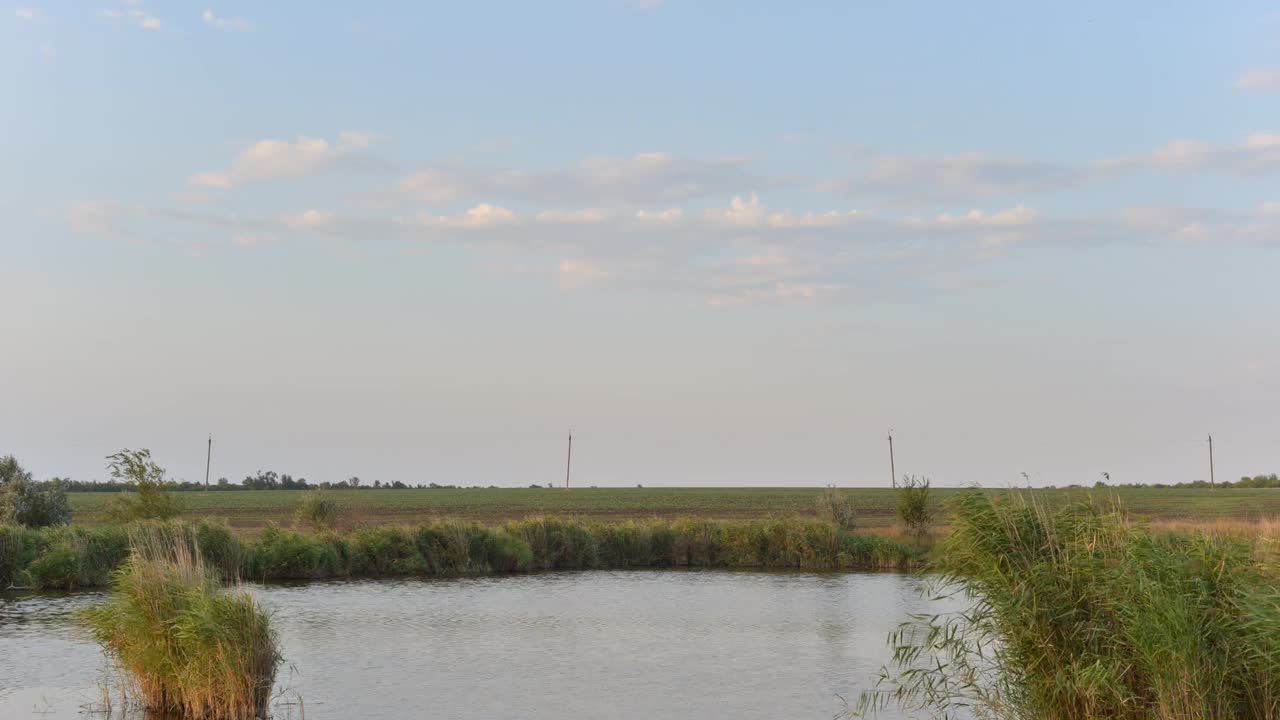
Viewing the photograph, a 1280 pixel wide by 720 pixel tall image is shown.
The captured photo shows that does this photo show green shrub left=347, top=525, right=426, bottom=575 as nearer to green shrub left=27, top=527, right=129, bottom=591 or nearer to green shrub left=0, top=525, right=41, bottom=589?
green shrub left=27, top=527, right=129, bottom=591

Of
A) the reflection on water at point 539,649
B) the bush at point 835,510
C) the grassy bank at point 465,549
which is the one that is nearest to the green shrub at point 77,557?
the grassy bank at point 465,549

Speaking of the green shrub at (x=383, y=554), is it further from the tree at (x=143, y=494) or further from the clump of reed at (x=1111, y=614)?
the clump of reed at (x=1111, y=614)

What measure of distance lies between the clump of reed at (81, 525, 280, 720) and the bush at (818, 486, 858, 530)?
3266 cm

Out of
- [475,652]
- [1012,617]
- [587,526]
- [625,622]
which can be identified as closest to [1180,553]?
[1012,617]

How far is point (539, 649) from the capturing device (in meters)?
21.2

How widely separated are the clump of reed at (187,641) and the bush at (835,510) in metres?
32.7

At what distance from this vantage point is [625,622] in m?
25.2

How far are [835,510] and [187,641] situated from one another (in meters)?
34.7

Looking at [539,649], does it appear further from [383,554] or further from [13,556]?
[13,556]

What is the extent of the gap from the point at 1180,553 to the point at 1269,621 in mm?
1308

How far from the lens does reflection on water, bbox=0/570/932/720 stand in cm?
1642

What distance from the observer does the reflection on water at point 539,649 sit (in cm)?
1642

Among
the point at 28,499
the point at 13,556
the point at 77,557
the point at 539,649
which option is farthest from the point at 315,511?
the point at 539,649

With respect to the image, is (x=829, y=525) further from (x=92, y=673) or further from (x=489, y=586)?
(x=92, y=673)
